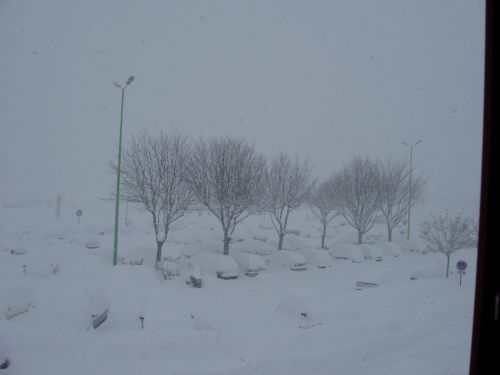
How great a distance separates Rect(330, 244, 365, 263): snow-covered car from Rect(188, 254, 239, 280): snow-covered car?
951 centimetres

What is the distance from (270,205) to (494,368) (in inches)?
906

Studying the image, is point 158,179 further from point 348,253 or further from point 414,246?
point 414,246

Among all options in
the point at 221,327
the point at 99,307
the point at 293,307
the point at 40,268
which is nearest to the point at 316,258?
the point at 293,307

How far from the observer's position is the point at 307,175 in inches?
1059

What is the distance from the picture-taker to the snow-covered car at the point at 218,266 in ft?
51.5

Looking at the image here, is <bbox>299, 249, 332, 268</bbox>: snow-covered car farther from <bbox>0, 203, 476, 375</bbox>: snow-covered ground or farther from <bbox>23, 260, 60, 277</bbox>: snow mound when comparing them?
<bbox>23, 260, 60, 277</bbox>: snow mound

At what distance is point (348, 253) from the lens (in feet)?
73.6

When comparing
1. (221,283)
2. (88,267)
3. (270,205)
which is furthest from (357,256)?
(88,267)

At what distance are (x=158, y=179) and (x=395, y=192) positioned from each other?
24.3 m

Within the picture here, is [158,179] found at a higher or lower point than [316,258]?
higher

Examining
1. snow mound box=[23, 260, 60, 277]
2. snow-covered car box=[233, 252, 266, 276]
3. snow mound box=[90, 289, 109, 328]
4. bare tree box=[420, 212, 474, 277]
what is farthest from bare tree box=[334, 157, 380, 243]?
snow mound box=[90, 289, 109, 328]

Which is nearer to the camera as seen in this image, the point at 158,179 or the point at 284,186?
the point at 158,179

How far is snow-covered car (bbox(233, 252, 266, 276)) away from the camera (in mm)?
16859

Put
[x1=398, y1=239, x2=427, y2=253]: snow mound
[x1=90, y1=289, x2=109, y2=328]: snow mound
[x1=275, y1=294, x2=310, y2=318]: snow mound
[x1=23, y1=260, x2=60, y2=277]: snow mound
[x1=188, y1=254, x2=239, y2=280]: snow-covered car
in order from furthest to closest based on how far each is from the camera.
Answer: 1. [x1=398, y1=239, x2=427, y2=253]: snow mound
2. [x1=188, y1=254, x2=239, y2=280]: snow-covered car
3. [x1=23, y1=260, x2=60, y2=277]: snow mound
4. [x1=275, y1=294, x2=310, y2=318]: snow mound
5. [x1=90, y1=289, x2=109, y2=328]: snow mound
